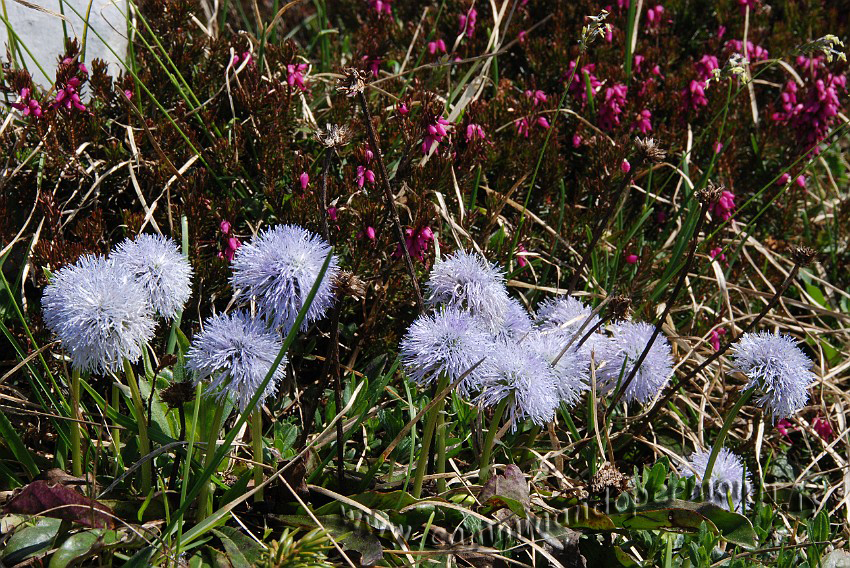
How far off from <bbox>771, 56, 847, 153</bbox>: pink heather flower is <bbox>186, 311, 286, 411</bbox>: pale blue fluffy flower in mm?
3223

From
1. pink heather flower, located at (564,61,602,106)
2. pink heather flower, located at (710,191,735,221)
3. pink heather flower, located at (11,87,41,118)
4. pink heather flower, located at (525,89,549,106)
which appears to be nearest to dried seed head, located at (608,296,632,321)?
pink heather flower, located at (710,191,735,221)

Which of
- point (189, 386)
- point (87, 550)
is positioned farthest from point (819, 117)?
point (87, 550)

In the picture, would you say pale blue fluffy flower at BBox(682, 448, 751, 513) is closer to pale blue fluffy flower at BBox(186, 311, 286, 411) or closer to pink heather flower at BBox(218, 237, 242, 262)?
pale blue fluffy flower at BBox(186, 311, 286, 411)

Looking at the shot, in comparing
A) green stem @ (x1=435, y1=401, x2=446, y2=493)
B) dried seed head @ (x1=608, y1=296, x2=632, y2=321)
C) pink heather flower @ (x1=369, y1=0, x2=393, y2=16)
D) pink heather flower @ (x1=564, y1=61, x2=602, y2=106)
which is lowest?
green stem @ (x1=435, y1=401, x2=446, y2=493)

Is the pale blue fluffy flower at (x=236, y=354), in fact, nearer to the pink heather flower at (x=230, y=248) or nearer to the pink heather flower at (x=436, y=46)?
the pink heather flower at (x=230, y=248)

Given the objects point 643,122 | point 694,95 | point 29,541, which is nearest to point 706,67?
point 694,95

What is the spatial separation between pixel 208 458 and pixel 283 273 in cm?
60

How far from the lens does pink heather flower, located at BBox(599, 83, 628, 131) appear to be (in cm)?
396

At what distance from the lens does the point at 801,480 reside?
333cm

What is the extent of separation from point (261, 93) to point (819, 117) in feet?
9.52

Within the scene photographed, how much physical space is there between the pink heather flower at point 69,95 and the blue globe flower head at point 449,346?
1999 millimetres

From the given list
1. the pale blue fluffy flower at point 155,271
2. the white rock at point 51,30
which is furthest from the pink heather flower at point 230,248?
the white rock at point 51,30

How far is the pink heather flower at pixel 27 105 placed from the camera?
322cm

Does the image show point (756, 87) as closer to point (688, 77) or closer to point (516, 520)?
point (688, 77)
